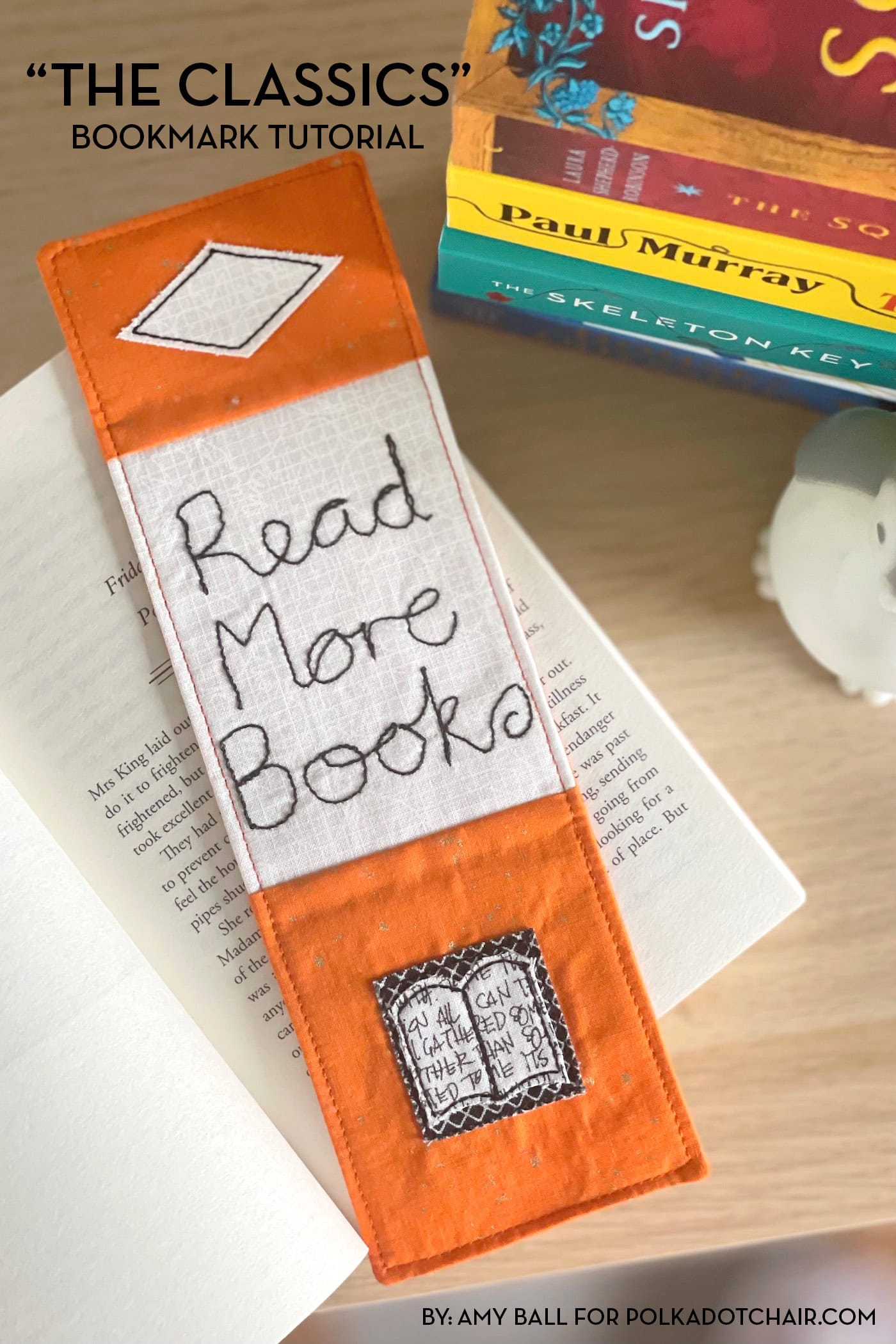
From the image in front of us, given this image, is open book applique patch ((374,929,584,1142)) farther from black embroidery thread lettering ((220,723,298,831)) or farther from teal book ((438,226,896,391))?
teal book ((438,226,896,391))

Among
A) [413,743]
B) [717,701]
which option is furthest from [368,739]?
[717,701]

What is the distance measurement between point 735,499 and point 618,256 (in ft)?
0.40

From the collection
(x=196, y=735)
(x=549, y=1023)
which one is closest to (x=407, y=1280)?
(x=549, y=1023)

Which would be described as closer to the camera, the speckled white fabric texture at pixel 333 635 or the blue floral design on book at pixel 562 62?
the blue floral design on book at pixel 562 62

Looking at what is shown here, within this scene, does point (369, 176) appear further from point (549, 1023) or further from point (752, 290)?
point (549, 1023)

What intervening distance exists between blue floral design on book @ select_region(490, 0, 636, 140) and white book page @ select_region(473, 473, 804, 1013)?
5.9 inches

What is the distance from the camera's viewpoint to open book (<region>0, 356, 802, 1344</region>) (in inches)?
12.7

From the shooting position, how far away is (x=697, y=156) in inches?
9.0

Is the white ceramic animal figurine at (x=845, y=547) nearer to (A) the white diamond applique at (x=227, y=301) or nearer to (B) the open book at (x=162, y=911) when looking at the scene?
(B) the open book at (x=162, y=911)

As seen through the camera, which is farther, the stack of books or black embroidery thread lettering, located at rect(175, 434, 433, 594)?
black embroidery thread lettering, located at rect(175, 434, 433, 594)

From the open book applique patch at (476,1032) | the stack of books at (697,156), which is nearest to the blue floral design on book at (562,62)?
the stack of books at (697,156)

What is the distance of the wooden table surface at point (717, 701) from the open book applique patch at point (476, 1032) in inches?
2.6

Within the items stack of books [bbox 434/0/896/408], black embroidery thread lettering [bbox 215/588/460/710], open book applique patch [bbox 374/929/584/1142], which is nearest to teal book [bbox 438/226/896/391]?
stack of books [bbox 434/0/896/408]

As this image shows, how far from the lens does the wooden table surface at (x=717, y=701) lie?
37 centimetres
